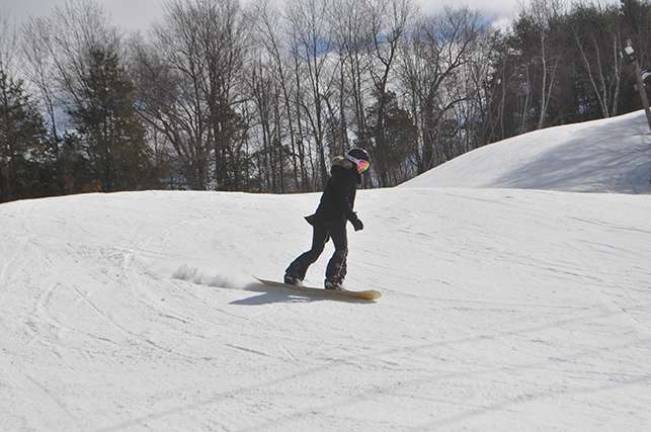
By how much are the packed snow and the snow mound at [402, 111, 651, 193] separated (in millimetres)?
7845

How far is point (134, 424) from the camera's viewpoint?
132 inches

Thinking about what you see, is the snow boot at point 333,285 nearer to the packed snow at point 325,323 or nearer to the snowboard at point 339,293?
the snowboard at point 339,293

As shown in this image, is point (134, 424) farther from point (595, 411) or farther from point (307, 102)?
point (307, 102)

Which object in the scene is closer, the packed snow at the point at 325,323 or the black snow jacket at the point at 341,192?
the packed snow at the point at 325,323

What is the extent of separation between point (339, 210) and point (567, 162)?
16.8 meters

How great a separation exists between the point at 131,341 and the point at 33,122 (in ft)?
104

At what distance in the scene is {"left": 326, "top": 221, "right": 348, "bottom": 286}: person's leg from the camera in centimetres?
613

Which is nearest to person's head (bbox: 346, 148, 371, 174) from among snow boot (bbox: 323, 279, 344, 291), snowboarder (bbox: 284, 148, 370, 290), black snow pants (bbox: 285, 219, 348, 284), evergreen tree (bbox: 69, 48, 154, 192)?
snowboarder (bbox: 284, 148, 370, 290)

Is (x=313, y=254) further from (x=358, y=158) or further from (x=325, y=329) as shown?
(x=325, y=329)

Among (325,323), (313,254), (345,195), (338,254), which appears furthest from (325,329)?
(345,195)

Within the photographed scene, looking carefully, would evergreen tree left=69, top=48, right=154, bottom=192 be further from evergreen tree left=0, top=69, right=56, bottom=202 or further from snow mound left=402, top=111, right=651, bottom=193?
snow mound left=402, top=111, right=651, bottom=193

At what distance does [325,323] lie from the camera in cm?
515

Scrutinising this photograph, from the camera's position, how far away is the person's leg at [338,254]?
6.13 meters

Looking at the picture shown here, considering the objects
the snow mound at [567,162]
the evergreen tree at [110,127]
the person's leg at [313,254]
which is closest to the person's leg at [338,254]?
the person's leg at [313,254]
